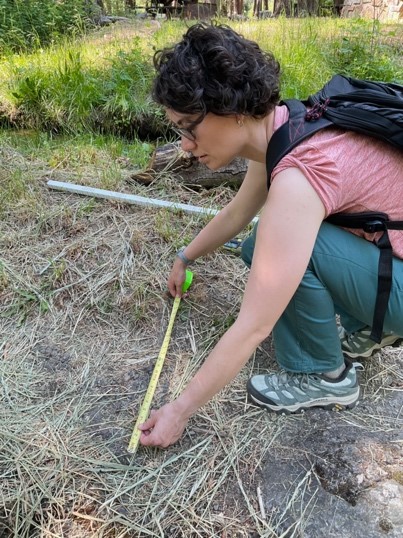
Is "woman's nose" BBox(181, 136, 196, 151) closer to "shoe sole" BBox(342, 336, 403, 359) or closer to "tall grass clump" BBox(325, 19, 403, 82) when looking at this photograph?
"shoe sole" BBox(342, 336, 403, 359)

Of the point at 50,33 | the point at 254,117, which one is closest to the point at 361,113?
the point at 254,117

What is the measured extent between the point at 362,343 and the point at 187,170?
1654 mm

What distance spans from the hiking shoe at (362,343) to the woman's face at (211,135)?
876mm

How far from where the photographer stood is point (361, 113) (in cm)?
131

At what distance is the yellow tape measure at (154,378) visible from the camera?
5.21 ft

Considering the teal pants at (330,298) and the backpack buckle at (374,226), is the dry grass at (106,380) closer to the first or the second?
the teal pants at (330,298)

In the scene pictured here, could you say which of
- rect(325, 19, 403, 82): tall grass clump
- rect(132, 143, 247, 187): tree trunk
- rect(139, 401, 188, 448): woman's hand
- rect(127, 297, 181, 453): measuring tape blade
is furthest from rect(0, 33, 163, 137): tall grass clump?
rect(139, 401, 188, 448): woman's hand

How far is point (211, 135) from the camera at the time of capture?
4.46ft

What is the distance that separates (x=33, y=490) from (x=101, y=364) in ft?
1.84

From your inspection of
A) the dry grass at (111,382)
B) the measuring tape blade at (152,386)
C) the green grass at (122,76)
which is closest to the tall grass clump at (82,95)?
the green grass at (122,76)

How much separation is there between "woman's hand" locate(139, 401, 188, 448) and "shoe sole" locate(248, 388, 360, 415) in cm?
37

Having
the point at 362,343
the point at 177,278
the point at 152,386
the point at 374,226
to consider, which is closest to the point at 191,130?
the point at 374,226

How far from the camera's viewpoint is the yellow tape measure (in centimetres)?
159

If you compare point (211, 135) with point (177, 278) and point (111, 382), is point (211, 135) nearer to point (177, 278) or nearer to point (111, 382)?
point (177, 278)
